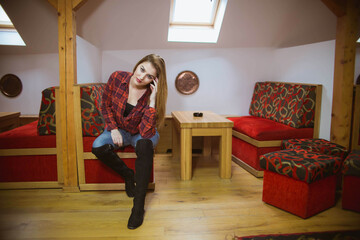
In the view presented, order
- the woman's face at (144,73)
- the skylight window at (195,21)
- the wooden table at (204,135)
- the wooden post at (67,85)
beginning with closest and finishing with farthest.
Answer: the woman's face at (144,73)
the wooden post at (67,85)
the wooden table at (204,135)
the skylight window at (195,21)

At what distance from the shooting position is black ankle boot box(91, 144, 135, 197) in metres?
2.29

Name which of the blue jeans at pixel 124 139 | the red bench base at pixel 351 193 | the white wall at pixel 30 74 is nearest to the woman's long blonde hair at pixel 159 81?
the blue jeans at pixel 124 139

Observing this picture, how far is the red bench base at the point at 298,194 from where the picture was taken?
79.7 inches

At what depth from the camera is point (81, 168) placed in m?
2.54

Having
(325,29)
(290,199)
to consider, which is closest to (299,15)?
(325,29)

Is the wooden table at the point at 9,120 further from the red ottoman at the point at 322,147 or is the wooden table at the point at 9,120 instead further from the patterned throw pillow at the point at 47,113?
the red ottoman at the point at 322,147

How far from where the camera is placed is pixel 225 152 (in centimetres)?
288

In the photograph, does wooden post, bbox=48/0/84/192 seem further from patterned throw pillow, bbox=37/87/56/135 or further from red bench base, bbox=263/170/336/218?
red bench base, bbox=263/170/336/218

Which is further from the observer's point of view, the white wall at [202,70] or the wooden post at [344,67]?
the white wall at [202,70]

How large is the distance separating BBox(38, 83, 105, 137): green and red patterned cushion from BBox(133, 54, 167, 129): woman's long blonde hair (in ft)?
1.87

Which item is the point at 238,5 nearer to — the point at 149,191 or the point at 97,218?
the point at 149,191

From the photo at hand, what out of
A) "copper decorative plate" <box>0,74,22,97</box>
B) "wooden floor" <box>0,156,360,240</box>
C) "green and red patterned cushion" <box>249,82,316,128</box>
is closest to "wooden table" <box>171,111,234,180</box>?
"wooden floor" <box>0,156,360,240</box>

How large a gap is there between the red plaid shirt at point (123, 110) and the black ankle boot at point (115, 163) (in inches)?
8.0

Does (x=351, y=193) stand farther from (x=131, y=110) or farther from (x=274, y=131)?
(x=131, y=110)
